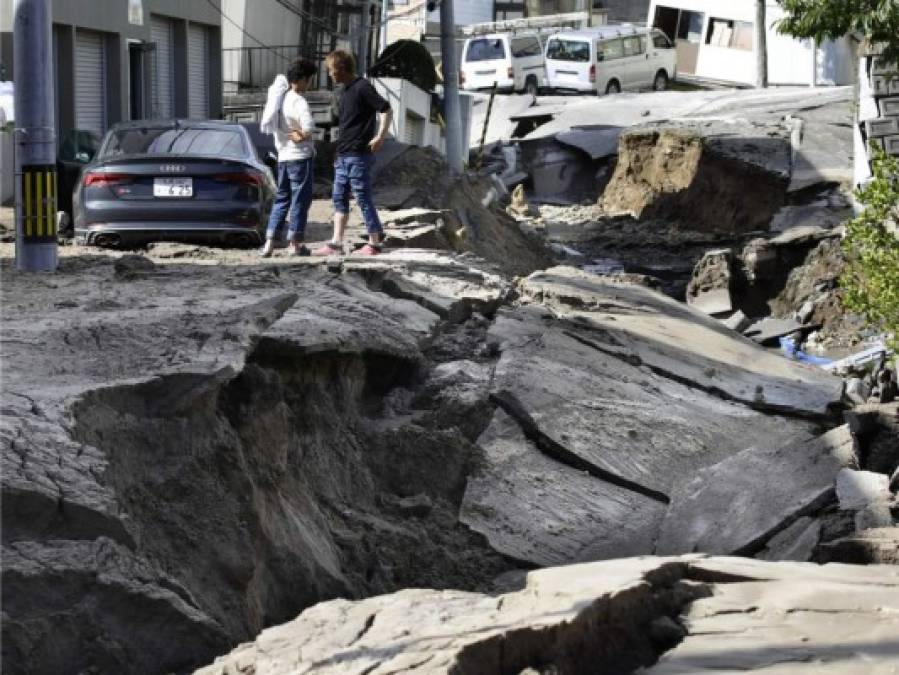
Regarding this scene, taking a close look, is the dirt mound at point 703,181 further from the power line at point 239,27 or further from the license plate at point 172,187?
the license plate at point 172,187

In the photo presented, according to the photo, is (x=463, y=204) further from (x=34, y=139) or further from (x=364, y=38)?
(x=364, y=38)

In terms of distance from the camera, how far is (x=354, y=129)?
14117mm

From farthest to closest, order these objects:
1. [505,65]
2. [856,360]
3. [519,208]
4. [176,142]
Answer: [505,65] → [519,208] → [856,360] → [176,142]

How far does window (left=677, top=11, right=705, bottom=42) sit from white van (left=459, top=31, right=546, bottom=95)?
6.90 metres

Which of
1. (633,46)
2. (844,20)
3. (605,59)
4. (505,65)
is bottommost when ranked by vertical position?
(505,65)

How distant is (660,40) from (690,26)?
407 centimetres

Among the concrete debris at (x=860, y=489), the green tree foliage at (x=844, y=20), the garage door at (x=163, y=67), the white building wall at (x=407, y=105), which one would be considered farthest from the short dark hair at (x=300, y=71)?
the white building wall at (x=407, y=105)

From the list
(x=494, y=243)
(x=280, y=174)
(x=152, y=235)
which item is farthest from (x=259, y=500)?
(x=494, y=243)

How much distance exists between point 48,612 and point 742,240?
75.1 feet

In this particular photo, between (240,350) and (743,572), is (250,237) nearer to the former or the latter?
(240,350)

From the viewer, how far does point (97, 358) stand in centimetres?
853

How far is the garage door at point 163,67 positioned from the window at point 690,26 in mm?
25670

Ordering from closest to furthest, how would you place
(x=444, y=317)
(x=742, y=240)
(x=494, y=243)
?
(x=444, y=317) < (x=494, y=243) < (x=742, y=240)

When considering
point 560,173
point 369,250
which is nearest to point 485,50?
point 560,173
